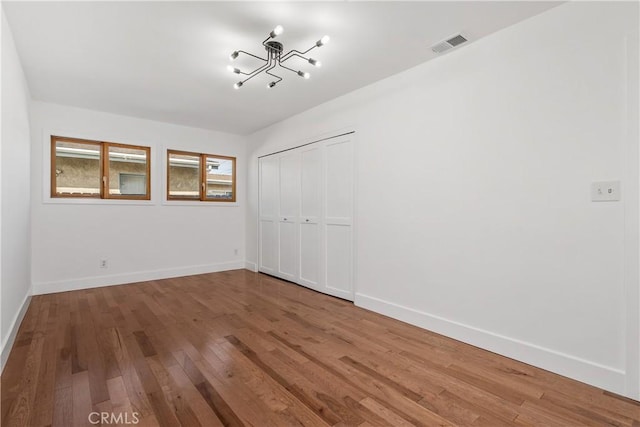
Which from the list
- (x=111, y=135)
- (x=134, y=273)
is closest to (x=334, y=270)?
(x=134, y=273)

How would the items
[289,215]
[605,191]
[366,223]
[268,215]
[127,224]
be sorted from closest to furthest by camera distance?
1. [605,191]
2. [366,223]
3. [127,224]
4. [289,215]
5. [268,215]

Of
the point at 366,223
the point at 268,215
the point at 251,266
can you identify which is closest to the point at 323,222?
the point at 366,223

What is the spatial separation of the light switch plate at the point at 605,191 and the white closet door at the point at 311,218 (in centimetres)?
277

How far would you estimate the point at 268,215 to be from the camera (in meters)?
5.16

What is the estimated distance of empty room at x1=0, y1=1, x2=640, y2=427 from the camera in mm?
1792

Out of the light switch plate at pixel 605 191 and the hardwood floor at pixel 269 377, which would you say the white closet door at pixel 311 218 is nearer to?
Answer: the hardwood floor at pixel 269 377

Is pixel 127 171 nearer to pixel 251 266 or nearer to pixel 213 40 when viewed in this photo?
pixel 251 266

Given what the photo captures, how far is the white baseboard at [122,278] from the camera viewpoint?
3.93 metres

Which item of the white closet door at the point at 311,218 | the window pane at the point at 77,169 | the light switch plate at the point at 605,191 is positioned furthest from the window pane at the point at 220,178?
the light switch plate at the point at 605,191

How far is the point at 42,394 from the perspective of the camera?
1.77m

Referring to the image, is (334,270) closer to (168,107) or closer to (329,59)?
(329,59)

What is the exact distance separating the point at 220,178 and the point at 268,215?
4.34 feet

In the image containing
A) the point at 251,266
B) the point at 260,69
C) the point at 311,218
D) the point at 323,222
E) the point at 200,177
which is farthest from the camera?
the point at 251,266

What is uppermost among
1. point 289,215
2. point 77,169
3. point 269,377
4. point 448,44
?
point 448,44
